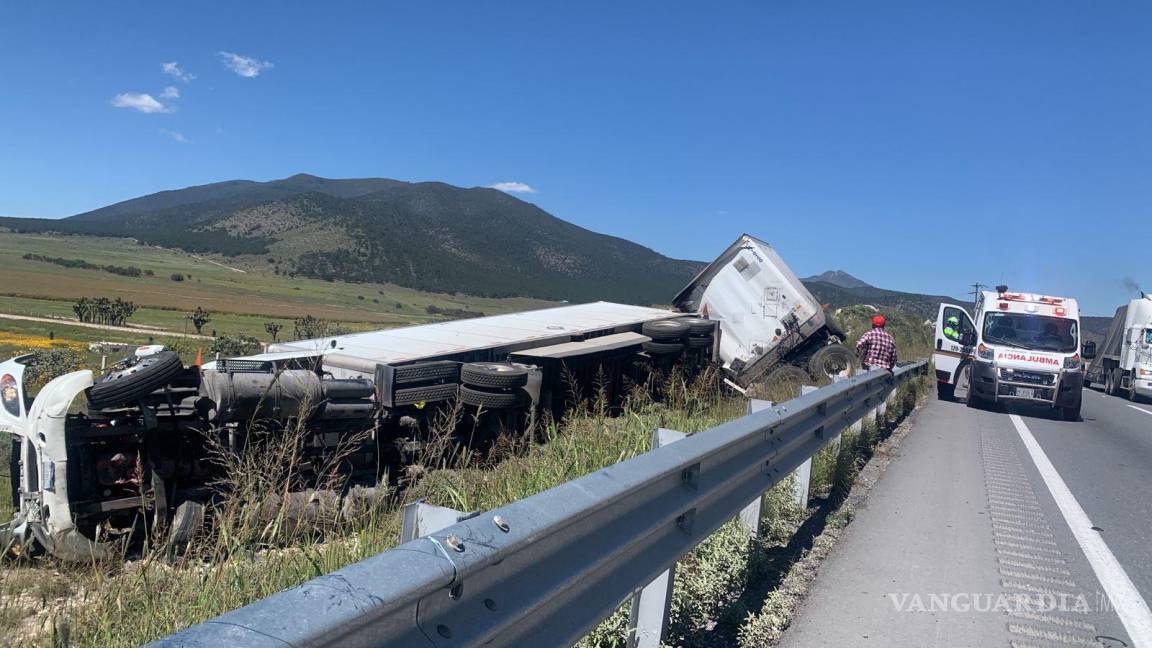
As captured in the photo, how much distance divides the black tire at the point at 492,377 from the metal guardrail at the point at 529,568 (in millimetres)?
4013

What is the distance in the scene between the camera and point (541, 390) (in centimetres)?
942

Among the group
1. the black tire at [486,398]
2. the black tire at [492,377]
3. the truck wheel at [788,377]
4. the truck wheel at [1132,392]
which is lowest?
the truck wheel at [1132,392]

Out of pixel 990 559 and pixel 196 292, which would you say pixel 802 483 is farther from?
pixel 196 292

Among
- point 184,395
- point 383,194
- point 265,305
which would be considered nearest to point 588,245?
point 265,305

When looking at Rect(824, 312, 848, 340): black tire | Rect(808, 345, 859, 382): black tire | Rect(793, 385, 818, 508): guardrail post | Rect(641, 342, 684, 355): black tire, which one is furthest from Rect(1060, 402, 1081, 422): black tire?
Rect(793, 385, 818, 508): guardrail post

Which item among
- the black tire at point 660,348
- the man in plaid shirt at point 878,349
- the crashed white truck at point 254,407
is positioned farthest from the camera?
the black tire at point 660,348

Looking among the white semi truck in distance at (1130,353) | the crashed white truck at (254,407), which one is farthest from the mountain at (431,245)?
the crashed white truck at (254,407)

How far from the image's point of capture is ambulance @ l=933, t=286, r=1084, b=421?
15227 millimetres

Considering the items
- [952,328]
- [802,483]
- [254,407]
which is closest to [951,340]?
[952,328]

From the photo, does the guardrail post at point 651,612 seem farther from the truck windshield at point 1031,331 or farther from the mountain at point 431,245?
the mountain at point 431,245

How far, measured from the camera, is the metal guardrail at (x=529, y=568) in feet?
5.43

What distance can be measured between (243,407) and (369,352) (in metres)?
2.94

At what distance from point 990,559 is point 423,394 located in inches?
193

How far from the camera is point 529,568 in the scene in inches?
94.5
